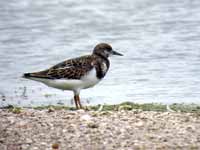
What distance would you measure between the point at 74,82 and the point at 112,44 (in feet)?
19.2

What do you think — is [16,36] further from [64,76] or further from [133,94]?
[64,76]

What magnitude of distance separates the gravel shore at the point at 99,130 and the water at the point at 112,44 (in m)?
2.36

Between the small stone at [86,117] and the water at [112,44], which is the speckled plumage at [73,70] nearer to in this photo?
the water at [112,44]

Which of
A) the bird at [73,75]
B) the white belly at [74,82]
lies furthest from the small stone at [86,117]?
the white belly at [74,82]

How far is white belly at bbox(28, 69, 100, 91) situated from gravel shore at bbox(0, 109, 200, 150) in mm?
953

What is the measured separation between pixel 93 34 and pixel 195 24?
6.95 feet

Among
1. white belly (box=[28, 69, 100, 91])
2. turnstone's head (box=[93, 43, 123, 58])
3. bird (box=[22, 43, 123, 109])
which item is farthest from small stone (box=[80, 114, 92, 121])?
turnstone's head (box=[93, 43, 123, 58])

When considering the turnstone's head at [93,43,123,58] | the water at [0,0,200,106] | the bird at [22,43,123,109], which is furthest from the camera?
the water at [0,0,200,106]

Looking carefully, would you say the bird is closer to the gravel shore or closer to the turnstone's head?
the turnstone's head

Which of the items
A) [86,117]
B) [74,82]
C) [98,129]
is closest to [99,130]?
[98,129]

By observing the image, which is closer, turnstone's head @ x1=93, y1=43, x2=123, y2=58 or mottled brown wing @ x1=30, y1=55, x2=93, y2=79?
mottled brown wing @ x1=30, y1=55, x2=93, y2=79

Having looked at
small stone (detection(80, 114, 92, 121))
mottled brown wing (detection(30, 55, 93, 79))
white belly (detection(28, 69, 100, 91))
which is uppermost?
mottled brown wing (detection(30, 55, 93, 79))

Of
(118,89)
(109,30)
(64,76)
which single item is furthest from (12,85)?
(109,30)

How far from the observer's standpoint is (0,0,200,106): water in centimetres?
1327
